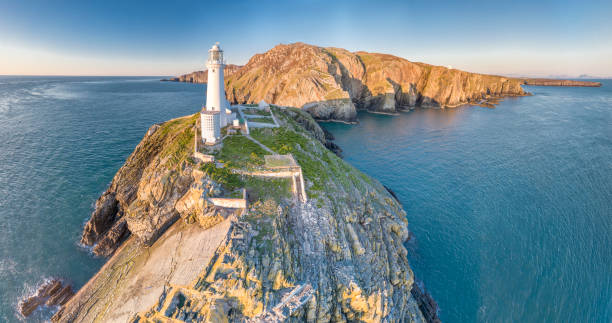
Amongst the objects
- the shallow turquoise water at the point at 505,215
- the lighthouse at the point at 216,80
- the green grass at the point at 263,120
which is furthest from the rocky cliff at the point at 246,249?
the green grass at the point at 263,120

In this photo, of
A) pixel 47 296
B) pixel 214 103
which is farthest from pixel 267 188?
pixel 47 296

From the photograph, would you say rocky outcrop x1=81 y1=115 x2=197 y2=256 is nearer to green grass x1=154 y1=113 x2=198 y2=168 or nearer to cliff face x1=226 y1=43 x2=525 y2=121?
green grass x1=154 y1=113 x2=198 y2=168

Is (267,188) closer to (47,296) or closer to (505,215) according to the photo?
(47,296)

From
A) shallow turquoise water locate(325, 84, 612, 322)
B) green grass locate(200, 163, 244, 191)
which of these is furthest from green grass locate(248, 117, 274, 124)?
shallow turquoise water locate(325, 84, 612, 322)

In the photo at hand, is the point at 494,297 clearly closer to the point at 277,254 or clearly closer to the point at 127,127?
the point at 277,254

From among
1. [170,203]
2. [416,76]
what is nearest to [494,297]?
[170,203]

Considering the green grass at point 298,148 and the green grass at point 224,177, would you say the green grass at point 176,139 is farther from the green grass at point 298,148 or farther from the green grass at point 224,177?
the green grass at point 298,148
